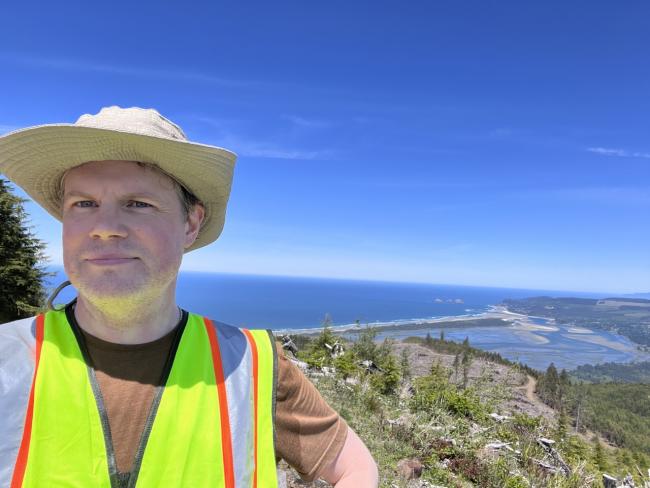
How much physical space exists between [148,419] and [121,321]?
0.31 meters

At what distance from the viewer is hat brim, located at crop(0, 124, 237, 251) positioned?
1.10m

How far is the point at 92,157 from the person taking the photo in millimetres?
1142

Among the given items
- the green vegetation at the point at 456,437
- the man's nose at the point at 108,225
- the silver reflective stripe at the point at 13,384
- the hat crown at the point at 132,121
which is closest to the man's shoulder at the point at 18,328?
the silver reflective stripe at the point at 13,384

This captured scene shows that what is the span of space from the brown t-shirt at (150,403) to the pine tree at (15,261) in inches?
610

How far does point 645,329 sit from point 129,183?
255316 mm

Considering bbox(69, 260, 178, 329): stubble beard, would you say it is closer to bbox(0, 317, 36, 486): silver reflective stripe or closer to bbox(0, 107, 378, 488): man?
bbox(0, 107, 378, 488): man

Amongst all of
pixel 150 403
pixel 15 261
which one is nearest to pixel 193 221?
pixel 150 403

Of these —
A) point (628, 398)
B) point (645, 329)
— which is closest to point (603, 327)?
point (645, 329)

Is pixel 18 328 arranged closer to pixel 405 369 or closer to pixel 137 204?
pixel 137 204

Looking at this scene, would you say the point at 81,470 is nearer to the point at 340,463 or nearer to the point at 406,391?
the point at 340,463

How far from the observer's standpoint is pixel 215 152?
1.26 metres

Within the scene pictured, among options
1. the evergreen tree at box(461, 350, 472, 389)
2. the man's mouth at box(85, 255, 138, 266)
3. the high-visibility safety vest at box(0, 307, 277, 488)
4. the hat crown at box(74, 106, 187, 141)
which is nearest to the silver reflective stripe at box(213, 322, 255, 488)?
the high-visibility safety vest at box(0, 307, 277, 488)

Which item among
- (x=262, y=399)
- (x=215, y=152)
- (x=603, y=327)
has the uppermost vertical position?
(x=215, y=152)

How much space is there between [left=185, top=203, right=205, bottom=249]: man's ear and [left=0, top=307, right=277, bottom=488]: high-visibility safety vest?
1.06ft
